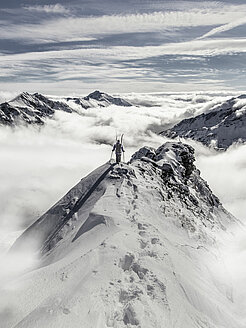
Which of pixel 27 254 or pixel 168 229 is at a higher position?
pixel 168 229

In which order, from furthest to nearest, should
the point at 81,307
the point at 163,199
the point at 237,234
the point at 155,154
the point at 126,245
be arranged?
1. the point at 155,154
2. the point at 237,234
3. the point at 163,199
4. the point at 126,245
5. the point at 81,307

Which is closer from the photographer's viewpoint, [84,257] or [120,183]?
[84,257]

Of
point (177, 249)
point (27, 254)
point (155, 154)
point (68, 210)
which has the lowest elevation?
point (27, 254)

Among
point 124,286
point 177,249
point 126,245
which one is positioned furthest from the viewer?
point 177,249

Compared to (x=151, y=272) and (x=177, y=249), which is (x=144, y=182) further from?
(x=151, y=272)

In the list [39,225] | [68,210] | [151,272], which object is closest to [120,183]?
[68,210]

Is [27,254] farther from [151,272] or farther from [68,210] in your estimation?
[151,272]

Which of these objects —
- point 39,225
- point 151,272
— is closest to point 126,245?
point 151,272
